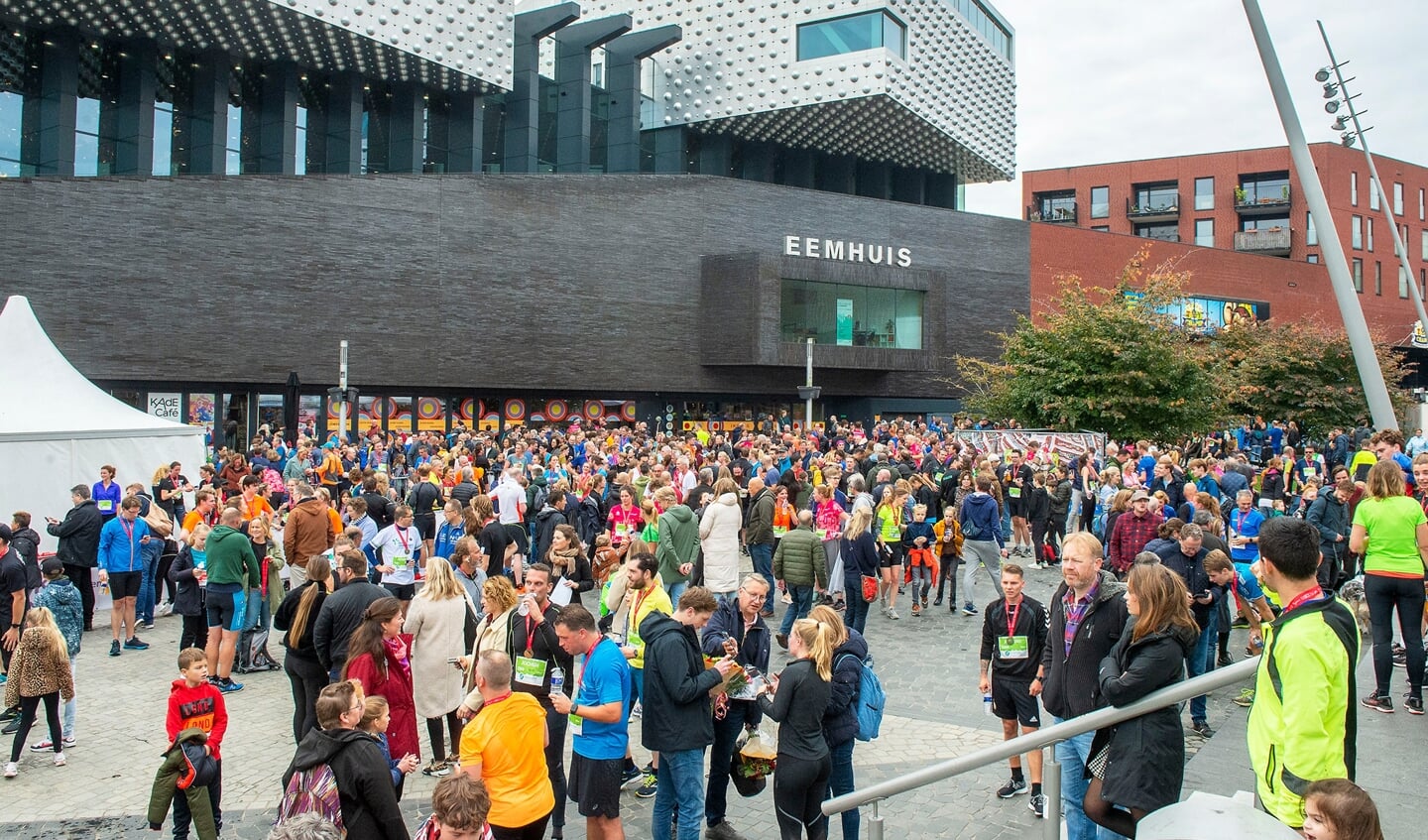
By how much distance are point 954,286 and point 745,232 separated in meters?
9.33

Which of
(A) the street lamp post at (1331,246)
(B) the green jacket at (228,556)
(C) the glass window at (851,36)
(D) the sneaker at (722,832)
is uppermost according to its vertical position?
(C) the glass window at (851,36)

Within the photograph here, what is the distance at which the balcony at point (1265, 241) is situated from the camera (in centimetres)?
5559

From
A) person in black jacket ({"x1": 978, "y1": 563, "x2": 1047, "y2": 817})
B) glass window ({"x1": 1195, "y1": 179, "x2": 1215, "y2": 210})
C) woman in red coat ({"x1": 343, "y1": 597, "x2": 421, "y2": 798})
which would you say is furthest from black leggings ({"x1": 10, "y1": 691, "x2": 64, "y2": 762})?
glass window ({"x1": 1195, "y1": 179, "x2": 1215, "y2": 210})

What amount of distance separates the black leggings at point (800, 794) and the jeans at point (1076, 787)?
127cm

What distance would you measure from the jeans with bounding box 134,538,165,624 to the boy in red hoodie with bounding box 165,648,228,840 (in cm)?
570

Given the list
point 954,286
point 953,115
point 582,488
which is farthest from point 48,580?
point 953,115

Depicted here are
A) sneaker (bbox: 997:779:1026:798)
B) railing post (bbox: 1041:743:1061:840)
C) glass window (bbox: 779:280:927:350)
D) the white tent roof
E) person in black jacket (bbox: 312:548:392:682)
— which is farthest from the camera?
glass window (bbox: 779:280:927:350)

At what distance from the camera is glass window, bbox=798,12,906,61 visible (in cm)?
3675

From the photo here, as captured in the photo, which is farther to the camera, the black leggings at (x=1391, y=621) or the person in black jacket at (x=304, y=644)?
the person in black jacket at (x=304, y=644)

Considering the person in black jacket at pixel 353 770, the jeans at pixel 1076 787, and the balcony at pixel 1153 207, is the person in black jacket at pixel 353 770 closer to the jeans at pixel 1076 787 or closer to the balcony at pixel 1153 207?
the jeans at pixel 1076 787

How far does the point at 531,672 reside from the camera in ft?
20.1

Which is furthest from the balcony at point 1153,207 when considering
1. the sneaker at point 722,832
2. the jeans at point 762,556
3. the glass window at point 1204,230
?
the sneaker at point 722,832

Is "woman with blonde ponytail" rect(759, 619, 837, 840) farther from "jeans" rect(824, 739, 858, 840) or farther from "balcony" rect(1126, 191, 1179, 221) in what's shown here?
"balcony" rect(1126, 191, 1179, 221)

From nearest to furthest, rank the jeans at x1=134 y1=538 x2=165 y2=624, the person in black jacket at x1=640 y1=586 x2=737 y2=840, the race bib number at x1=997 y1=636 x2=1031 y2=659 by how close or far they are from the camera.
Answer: the person in black jacket at x1=640 y1=586 x2=737 y2=840, the race bib number at x1=997 y1=636 x2=1031 y2=659, the jeans at x1=134 y1=538 x2=165 y2=624
